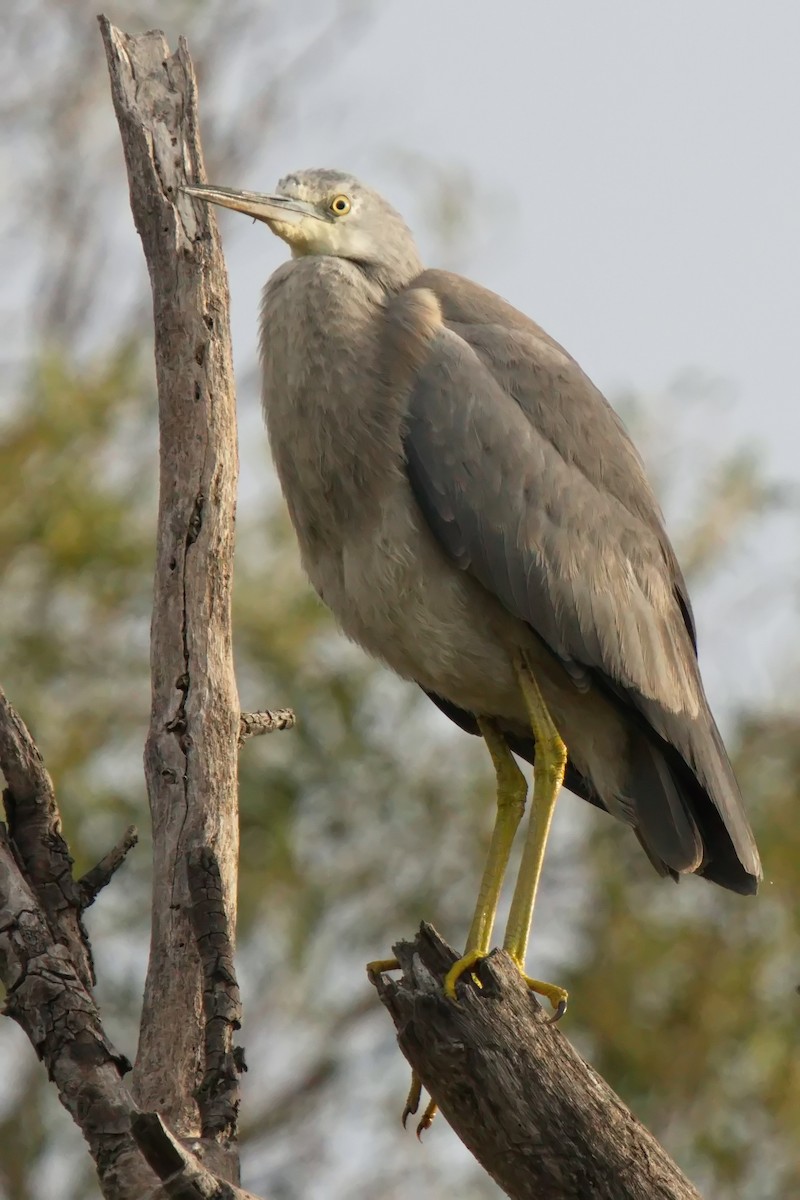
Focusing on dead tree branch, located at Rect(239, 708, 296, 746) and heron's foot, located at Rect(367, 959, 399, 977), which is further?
dead tree branch, located at Rect(239, 708, 296, 746)

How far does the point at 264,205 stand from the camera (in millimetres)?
5246

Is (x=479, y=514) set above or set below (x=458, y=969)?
above

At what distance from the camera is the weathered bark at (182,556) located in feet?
13.3

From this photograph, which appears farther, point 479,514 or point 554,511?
point 554,511

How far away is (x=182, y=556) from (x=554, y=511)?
3.94ft

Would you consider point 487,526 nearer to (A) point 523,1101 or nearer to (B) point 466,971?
(B) point 466,971

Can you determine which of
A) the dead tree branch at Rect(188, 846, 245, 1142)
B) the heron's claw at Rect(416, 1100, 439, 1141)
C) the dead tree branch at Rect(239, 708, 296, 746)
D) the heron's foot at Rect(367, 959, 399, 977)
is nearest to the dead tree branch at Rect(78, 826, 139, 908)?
the dead tree branch at Rect(188, 846, 245, 1142)

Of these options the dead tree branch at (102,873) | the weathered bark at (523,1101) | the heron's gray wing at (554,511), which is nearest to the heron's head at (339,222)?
the heron's gray wing at (554,511)

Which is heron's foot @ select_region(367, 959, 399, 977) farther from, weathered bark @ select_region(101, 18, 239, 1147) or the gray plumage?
the gray plumage

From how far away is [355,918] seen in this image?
10531 millimetres

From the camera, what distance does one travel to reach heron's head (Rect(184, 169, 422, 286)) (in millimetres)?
5309

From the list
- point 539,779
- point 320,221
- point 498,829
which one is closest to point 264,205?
point 320,221

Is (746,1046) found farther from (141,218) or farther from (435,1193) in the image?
(141,218)

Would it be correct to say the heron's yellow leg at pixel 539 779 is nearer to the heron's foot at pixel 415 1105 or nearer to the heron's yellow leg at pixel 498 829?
the heron's yellow leg at pixel 498 829
